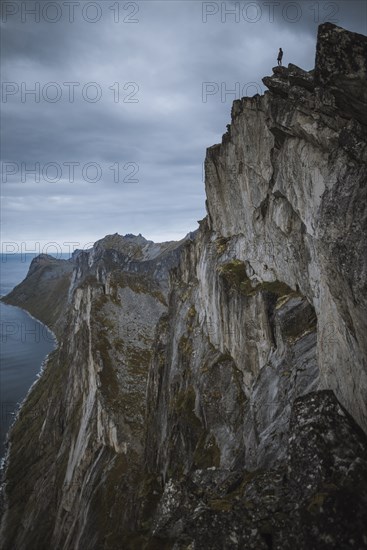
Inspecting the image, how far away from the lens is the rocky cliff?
42.6 feet

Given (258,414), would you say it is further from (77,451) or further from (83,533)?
(77,451)

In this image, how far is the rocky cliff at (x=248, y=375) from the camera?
13.0 m

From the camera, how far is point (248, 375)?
34062 mm

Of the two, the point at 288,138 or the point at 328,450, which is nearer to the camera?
the point at 328,450

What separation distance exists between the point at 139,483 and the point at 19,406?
10634 cm

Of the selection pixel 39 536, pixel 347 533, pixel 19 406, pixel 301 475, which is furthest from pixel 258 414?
pixel 19 406

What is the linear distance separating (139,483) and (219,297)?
1117 inches

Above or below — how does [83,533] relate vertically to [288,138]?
below

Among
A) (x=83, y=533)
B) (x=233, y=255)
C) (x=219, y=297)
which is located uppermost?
(x=233, y=255)

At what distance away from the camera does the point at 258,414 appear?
25.2 meters

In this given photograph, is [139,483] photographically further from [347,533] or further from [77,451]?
[347,533]

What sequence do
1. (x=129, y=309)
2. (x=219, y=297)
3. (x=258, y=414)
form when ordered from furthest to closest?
(x=129, y=309) → (x=219, y=297) → (x=258, y=414)

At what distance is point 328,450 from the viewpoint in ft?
40.9

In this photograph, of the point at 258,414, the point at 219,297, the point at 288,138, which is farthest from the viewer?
the point at 219,297
